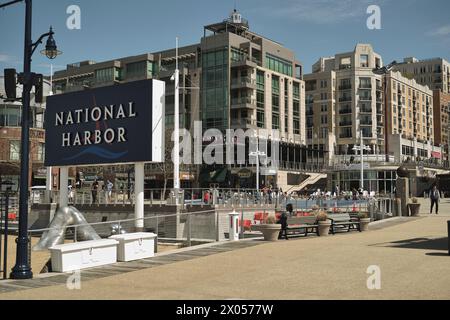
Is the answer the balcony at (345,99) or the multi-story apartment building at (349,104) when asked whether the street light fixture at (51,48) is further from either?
the balcony at (345,99)

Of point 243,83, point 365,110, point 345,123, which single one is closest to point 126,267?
point 243,83

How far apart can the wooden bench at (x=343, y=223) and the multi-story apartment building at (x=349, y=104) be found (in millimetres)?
77509

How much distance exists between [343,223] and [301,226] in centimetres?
305

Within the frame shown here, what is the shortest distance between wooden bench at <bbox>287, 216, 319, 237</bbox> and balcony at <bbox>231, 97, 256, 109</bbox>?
170ft

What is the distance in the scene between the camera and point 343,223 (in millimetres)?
22484

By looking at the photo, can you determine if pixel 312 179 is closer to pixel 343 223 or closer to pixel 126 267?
pixel 343 223

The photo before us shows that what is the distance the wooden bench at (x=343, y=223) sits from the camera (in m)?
22.3

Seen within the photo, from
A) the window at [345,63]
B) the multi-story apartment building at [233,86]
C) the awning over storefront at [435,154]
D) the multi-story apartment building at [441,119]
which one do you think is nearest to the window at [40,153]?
the multi-story apartment building at [233,86]

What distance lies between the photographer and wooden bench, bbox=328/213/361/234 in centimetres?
2232

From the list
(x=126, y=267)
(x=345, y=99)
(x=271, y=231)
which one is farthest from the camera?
(x=345, y=99)


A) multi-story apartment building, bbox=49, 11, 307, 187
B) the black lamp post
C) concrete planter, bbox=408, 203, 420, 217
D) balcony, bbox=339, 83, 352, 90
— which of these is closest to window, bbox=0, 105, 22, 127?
multi-story apartment building, bbox=49, 11, 307, 187

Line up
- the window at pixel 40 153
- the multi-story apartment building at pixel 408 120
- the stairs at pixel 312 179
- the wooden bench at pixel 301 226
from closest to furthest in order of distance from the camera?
the wooden bench at pixel 301 226 < the window at pixel 40 153 < the stairs at pixel 312 179 < the multi-story apartment building at pixel 408 120

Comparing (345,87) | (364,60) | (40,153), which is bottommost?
(40,153)

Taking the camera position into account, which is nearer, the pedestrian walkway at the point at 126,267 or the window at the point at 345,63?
the pedestrian walkway at the point at 126,267
